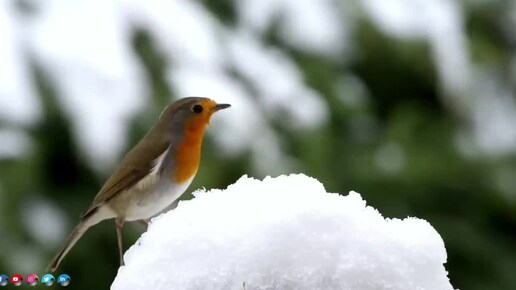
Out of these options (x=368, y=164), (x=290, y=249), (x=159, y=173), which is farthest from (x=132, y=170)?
(x=368, y=164)

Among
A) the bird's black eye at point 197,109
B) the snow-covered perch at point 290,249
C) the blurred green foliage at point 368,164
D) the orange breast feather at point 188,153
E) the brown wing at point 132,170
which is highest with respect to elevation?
the blurred green foliage at point 368,164

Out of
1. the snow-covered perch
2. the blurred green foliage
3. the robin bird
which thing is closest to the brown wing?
the robin bird

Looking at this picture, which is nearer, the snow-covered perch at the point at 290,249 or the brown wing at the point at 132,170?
the snow-covered perch at the point at 290,249

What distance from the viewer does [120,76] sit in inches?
110

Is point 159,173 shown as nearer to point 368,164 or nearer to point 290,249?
point 290,249

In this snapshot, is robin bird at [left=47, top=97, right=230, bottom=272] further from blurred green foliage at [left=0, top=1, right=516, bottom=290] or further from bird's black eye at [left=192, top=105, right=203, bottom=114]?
blurred green foliage at [left=0, top=1, right=516, bottom=290]

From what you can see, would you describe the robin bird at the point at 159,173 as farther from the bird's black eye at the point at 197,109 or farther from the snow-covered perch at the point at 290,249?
the snow-covered perch at the point at 290,249

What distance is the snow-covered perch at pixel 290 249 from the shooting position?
30.7 inches

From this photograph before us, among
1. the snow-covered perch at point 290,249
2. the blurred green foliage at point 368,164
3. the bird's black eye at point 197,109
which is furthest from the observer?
the blurred green foliage at point 368,164

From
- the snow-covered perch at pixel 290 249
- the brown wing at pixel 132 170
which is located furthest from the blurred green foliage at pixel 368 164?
the snow-covered perch at pixel 290 249

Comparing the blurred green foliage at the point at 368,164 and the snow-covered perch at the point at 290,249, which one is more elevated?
the blurred green foliage at the point at 368,164

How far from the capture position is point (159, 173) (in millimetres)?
1241

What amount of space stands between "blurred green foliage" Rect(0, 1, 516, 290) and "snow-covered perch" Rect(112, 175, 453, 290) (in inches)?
63.6

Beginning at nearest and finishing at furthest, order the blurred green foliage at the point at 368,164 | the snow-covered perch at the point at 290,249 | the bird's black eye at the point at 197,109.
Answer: the snow-covered perch at the point at 290,249 → the bird's black eye at the point at 197,109 → the blurred green foliage at the point at 368,164
